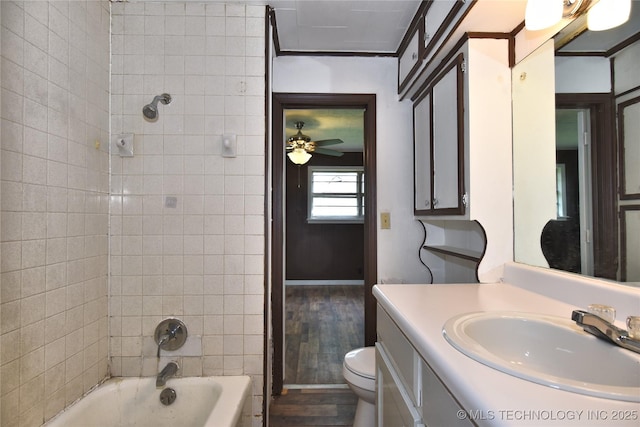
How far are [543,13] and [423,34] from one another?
0.64 metres

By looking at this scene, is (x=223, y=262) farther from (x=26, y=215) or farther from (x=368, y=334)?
(x=368, y=334)

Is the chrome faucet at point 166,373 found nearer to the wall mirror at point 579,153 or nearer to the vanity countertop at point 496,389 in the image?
the vanity countertop at point 496,389

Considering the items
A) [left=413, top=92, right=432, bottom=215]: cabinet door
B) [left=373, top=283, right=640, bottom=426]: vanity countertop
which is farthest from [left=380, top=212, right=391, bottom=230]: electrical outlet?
[left=373, top=283, right=640, bottom=426]: vanity countertop

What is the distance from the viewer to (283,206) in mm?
2062

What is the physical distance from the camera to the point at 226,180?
1.58 metres

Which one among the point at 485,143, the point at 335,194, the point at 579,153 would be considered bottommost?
the point at 579,153

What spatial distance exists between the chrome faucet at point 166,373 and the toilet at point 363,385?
2.82ft

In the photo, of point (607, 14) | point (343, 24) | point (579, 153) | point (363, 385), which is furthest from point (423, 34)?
point (363, 385)

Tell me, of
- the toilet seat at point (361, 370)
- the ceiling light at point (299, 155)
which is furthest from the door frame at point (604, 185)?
the ceiling light at point (299, 155)

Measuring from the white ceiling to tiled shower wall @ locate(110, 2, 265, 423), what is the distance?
244 mm

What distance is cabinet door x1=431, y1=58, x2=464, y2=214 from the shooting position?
139 cm

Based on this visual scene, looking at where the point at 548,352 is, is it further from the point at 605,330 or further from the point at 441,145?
the point at 441,145

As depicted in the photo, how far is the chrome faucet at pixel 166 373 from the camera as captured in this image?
147 centimetres

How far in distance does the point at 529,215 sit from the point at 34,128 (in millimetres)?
1935
